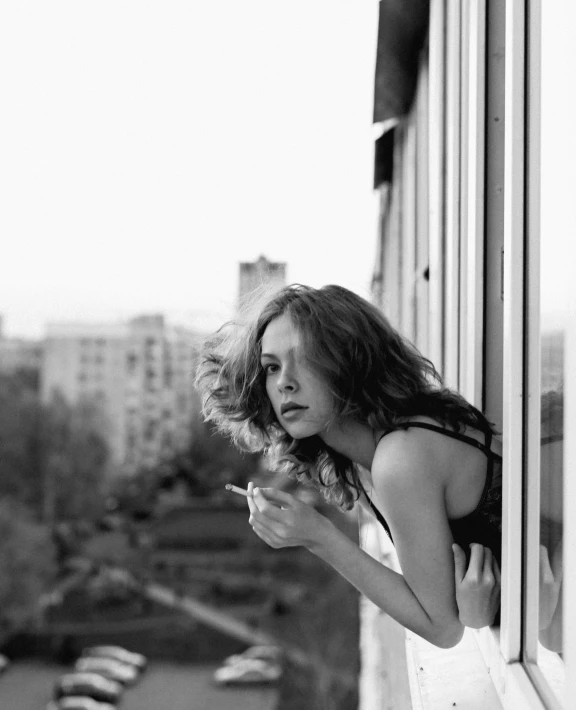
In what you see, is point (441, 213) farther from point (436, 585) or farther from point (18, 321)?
point (18, 321)

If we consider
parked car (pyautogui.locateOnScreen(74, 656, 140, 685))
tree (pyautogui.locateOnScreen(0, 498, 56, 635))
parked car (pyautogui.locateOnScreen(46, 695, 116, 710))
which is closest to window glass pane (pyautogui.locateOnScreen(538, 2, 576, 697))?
parked car (pyautogui.locateOnScreen(46, 695, 116, 710))

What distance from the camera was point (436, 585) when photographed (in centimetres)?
98

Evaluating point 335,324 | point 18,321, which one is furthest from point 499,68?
point 18,321

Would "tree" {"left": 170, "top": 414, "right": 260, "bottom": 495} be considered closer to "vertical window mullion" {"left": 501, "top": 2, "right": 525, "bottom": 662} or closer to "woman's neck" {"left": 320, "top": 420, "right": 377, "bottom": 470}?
"woman's neck" {"left": 320, "top": 420, "right": 377, "bottom": 470}

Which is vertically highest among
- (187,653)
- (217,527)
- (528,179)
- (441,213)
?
(441,213)

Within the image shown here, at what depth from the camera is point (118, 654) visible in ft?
70.9

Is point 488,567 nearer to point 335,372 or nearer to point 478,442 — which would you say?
point 478,442

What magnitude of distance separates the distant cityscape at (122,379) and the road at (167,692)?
675 cm

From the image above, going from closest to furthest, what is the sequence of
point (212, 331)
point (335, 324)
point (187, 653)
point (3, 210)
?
point (335, 324)
point (212, 331)
point (187, 653)
point (3, 210)

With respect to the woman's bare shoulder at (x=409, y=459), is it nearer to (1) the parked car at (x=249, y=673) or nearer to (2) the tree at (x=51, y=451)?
(1) the parked car at (x=249, y=673)

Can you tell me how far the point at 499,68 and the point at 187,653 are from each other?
23119 mm

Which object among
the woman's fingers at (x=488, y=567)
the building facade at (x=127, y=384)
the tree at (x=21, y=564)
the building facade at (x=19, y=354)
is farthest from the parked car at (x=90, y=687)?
the woman's fingers at (x=488, y=567)

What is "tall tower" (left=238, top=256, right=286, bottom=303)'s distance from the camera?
1221 millimetres

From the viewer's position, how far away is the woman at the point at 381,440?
98 centimetres
